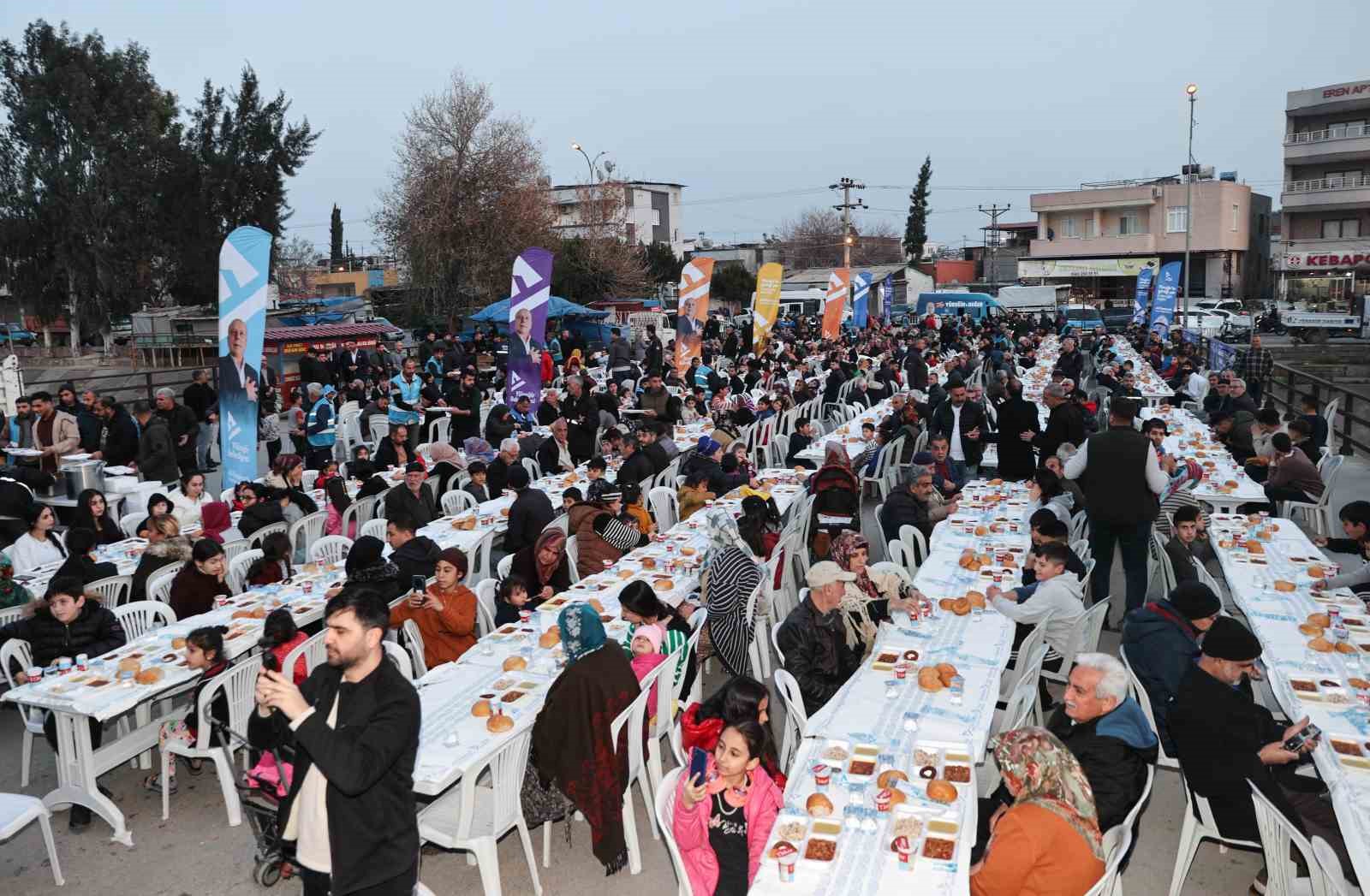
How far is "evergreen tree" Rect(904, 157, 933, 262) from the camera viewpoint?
229 ft

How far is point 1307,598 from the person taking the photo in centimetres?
598

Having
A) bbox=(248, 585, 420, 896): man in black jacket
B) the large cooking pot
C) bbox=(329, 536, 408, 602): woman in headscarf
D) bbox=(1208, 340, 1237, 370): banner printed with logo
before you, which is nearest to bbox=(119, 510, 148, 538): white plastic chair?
the large cooking pot

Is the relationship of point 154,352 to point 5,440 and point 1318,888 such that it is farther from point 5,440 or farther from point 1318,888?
point 1318,888

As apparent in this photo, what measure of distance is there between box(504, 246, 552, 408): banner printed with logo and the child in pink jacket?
33.4ft

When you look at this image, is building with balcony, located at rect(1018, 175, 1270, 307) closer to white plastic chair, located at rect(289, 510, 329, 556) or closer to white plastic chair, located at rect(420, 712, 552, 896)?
white plastic chair, located at rect(289, 510, 329, 556)

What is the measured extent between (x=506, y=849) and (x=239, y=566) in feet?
11.7

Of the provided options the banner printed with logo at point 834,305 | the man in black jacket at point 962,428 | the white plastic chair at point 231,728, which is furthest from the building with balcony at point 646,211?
the white plastic chair at point 231,728

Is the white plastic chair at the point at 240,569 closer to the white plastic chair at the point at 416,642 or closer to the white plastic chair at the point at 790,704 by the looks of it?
the white plastic chair at the point at 416,642

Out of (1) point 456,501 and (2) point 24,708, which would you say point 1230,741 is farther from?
(1) point 456,501

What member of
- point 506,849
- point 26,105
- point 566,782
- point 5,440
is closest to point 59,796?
point 506,849

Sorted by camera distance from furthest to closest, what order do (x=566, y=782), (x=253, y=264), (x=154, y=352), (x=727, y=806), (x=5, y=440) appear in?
(x=154, y=352)
(x=5, y=440)
(x=253, y=264)
(x=566, y=782)
(x=727, y=806)

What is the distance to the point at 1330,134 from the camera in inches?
1766

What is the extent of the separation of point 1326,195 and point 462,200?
38.4 m

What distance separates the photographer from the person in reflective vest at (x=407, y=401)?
13422mm
